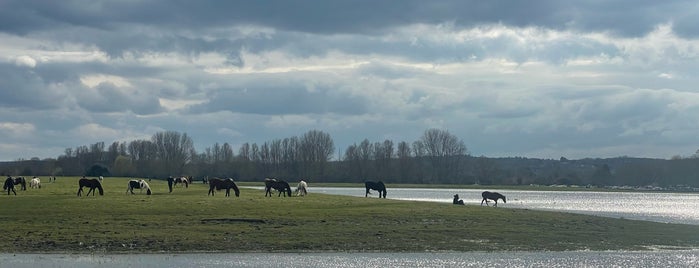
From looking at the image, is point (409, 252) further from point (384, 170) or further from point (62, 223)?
point (384, 170)

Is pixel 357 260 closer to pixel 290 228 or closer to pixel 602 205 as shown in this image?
pixel 290 228

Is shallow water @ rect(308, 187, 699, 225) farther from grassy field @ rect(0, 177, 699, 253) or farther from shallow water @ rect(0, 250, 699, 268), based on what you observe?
shallow water @ rect(0, 250, 699, 268)

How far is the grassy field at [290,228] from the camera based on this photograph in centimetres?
2994

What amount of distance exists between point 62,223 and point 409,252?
528 inches

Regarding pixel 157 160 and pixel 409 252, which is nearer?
pixel 409 252

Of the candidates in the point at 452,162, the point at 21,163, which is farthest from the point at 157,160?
the point at 452,162

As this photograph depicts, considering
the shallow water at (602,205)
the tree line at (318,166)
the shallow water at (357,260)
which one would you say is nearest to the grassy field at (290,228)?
the shallow water at (357,260)

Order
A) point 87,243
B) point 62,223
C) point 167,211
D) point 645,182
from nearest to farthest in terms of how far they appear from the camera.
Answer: point 87,243
point 62,223
point 167,211
point 645,182

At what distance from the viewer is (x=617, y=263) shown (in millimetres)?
27031

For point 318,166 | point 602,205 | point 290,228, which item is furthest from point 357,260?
point 318,166

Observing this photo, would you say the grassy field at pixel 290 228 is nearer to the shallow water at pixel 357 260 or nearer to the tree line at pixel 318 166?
the shallow water at pixel 357 260

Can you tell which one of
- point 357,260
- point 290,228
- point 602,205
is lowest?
point 357,260

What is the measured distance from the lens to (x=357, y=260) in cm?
2691

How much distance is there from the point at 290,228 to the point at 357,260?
24.9ft
